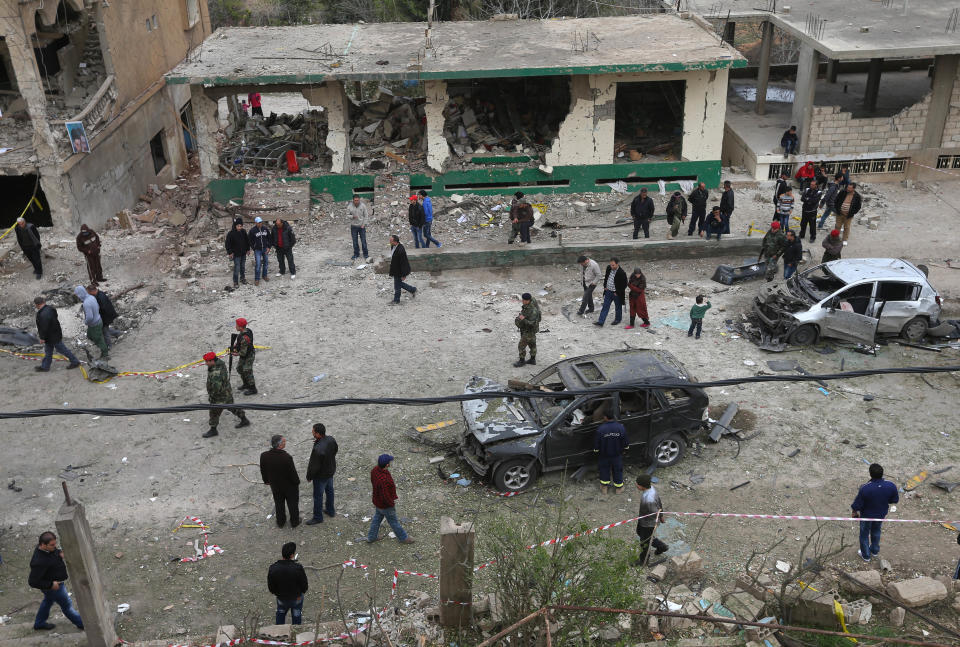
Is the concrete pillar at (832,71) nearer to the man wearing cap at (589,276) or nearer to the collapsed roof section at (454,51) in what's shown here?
the collapsed roof section at (454,51)

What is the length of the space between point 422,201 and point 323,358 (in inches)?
197

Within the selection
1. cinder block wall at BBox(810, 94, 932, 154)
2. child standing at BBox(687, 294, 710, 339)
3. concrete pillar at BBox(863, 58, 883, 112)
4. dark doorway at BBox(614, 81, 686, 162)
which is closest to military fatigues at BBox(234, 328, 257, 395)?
child standing at BBox(687, 294, 710, 339)

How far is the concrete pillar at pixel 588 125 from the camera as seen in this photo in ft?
65.5

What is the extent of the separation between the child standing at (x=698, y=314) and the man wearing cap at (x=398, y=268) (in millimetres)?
5123

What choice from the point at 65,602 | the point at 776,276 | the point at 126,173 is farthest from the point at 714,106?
the point at 65,602

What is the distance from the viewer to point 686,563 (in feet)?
28.2

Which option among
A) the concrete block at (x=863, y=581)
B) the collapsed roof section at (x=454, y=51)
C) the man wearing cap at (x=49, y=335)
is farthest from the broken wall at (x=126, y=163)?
the concrete block at (x=863, y=581)

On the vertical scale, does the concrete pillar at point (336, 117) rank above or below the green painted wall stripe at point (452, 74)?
below

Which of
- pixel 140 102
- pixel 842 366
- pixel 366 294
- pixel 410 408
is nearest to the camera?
pixel 410 408

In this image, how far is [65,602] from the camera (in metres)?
8.10

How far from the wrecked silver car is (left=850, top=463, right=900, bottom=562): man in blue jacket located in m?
4.97

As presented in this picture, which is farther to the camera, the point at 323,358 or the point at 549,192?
the point at 549,192

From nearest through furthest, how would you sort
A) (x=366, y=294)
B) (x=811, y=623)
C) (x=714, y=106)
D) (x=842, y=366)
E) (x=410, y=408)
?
(x=811, y=623)
(x=410, y=408)
(x=842, y=366)
(x=366, y=294)
(x=714, y=106)

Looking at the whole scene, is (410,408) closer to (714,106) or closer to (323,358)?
(323,358)
